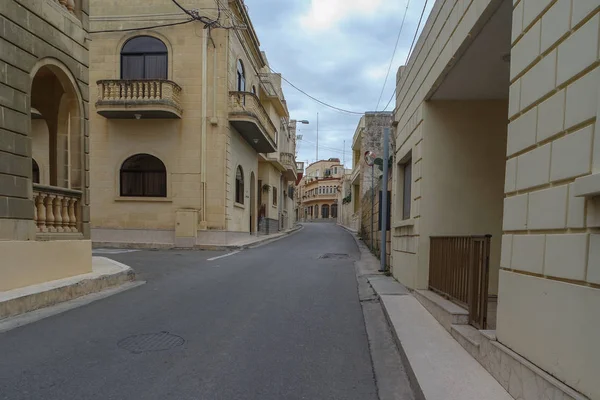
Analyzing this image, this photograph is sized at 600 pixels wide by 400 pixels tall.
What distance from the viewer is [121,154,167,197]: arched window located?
1558 cm

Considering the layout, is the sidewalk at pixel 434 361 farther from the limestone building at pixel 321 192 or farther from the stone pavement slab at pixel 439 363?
the limestone building at pixel 321 192

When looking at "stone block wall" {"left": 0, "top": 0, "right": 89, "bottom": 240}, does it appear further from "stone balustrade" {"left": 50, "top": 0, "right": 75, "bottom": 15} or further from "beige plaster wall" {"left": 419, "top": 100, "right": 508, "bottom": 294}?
"beige plaster wall" {"left": 419, "top": 100, "right": 508, "bottom": 294}

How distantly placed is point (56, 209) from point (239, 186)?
11.7m

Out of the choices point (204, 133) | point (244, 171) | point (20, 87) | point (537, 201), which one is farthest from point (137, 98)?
point (537, 201)

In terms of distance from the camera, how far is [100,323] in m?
4.82

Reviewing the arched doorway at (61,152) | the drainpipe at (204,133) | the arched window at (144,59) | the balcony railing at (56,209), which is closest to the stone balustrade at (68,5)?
the arched doorway at (61,152)

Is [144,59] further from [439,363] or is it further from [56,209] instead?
[439,363]

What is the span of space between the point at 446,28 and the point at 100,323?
605 centimetres

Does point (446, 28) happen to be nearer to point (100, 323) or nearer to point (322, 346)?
point (322, 346)

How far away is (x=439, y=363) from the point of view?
3354 millimetres

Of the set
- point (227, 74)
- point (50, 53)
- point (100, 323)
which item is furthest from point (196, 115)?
point (100, 323)

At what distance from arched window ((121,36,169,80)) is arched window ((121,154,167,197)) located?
3.37 metres

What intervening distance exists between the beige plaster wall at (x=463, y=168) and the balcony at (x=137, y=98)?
1118cm

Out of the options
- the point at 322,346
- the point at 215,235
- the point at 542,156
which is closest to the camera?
the point at 542,156
